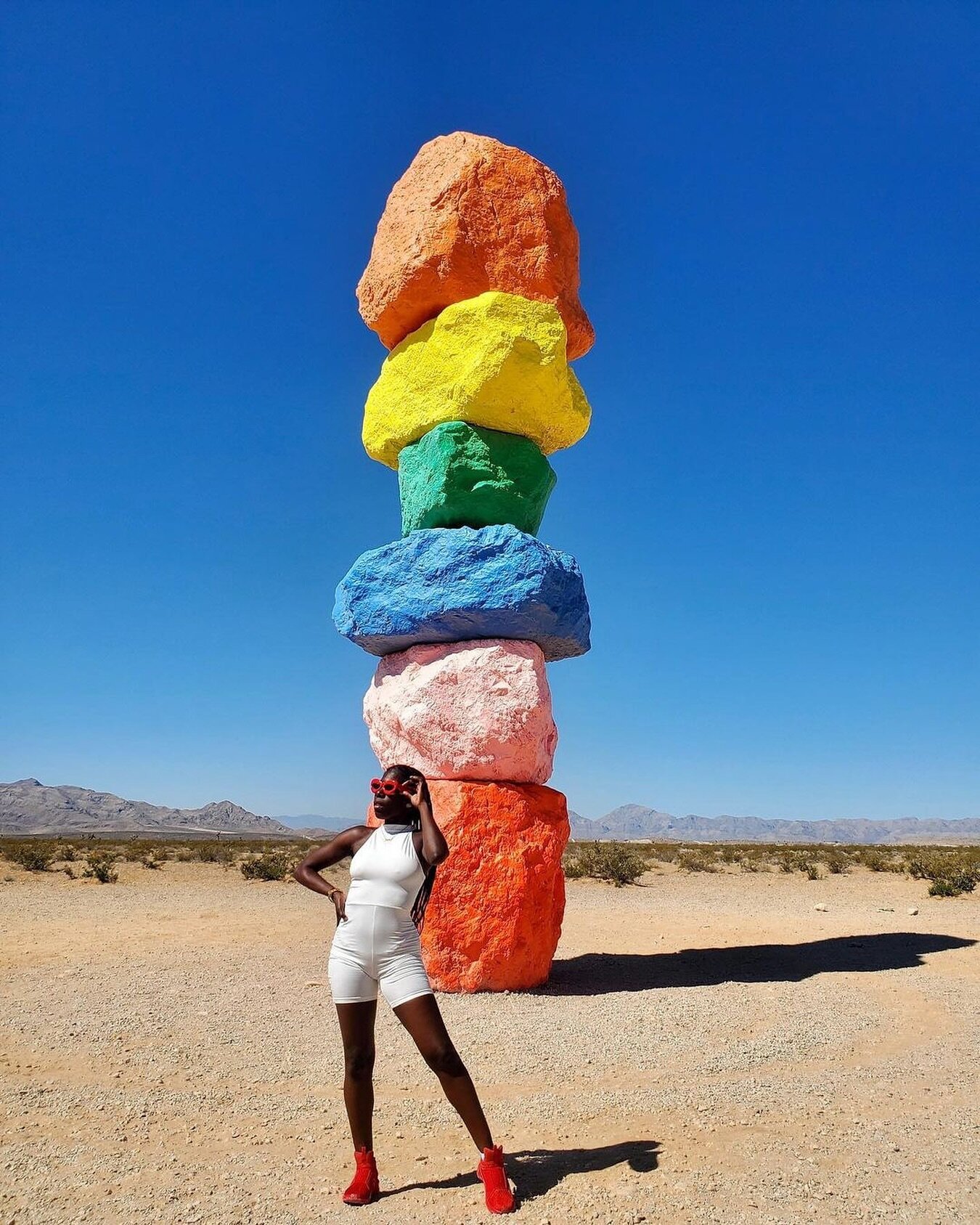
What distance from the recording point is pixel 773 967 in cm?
841

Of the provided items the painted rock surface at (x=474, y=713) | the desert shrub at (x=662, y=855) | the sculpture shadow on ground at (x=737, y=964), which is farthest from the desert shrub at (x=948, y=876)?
the painted rock surface at (x=474, y=713)

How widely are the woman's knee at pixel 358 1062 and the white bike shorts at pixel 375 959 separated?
0.21 m

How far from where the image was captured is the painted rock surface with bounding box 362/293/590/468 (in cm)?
770

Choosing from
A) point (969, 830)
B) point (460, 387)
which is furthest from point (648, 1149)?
point (969, 830)

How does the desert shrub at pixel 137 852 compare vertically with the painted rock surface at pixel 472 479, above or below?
below

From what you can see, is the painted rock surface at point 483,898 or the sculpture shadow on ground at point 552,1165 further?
the painted rock surface at point 483,898

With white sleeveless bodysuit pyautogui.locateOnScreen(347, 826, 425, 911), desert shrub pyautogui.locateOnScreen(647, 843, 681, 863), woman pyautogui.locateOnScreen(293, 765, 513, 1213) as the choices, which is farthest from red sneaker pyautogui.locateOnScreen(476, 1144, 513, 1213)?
desert shrub pyautogui.locateOnScreen(647, 843, 681, 863)

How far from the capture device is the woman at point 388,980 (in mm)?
3256

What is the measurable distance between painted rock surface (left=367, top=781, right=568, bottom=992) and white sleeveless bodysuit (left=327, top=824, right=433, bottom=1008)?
11.4 ft

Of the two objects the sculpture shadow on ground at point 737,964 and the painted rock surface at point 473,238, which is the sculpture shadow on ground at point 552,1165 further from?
the painted rock surface at point 473,238

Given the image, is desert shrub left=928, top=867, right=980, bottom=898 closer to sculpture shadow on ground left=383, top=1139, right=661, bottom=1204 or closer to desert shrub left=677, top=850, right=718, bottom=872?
desert shrub left=677, top=850, right=718, bottom=872

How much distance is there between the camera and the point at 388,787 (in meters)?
3.59

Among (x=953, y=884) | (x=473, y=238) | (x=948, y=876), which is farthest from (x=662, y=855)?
(x=473, y=238)

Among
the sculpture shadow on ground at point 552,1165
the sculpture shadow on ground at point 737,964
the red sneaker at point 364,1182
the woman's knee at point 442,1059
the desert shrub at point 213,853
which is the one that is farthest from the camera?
the desert shrub at point 213,853
